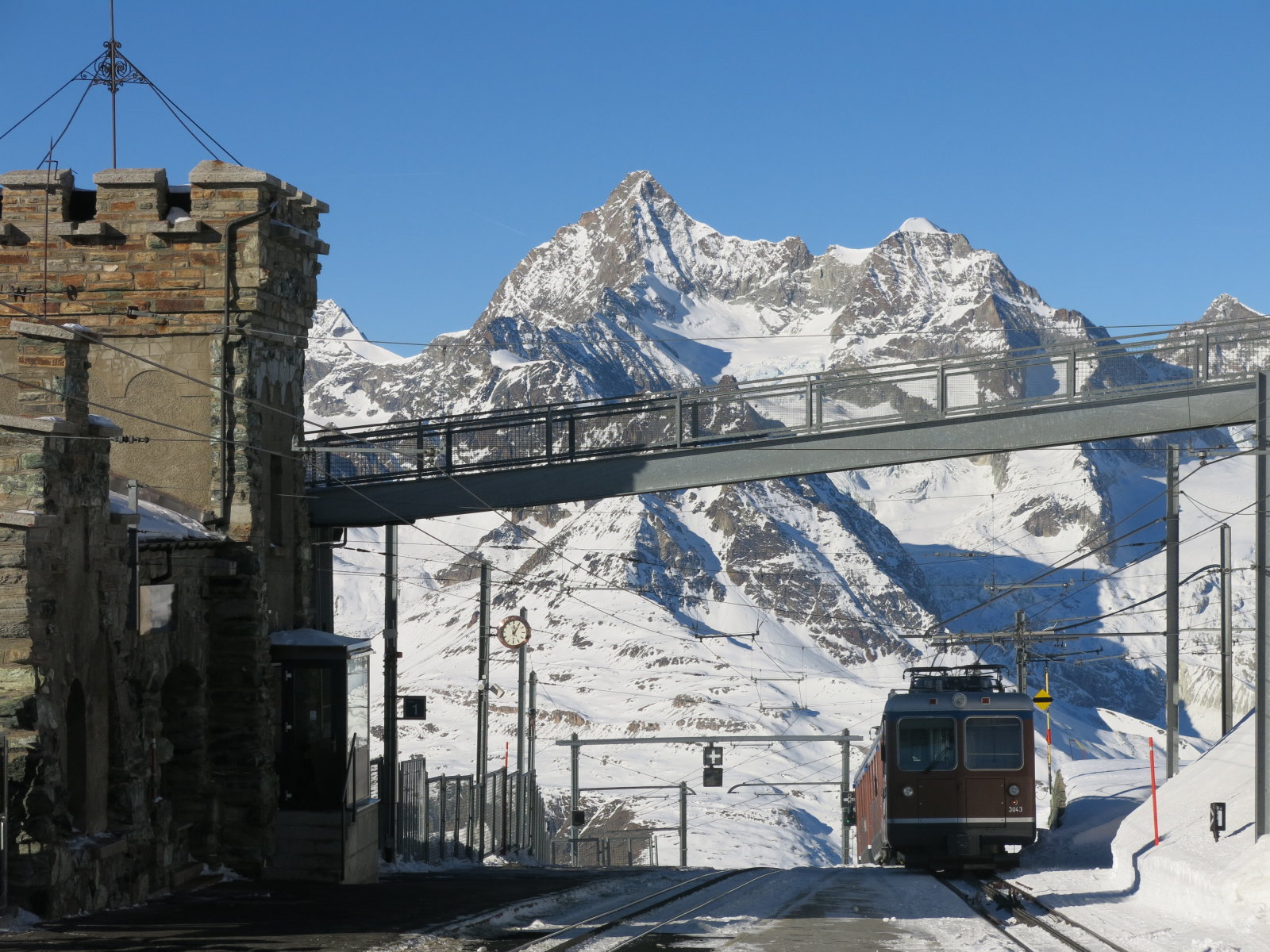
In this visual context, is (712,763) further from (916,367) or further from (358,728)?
(358,728)

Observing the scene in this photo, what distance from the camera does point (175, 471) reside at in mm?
23125

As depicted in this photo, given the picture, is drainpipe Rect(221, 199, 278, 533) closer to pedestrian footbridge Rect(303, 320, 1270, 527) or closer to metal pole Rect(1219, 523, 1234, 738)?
pedestrian footbridge Rect(303, 320, 1270, 527)

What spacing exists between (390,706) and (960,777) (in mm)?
10473

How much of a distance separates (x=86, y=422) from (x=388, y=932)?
6.49 m

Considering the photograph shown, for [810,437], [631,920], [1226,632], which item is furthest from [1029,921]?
[1226,632]

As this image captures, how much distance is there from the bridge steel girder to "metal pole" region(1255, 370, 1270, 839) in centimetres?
667

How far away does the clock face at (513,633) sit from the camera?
40.6m

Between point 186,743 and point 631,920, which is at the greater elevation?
point 186,743

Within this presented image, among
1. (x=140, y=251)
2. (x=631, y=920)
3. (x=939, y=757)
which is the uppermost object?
(x=140, y=251)

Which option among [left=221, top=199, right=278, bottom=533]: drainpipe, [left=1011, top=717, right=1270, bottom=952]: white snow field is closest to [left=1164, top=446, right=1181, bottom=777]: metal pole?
[left=1011, top=717, right=1270, bottom=952]: white snow field

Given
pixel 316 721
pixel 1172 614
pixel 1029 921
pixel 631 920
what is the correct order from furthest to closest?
1. pixel 1172 614
2. pixel 316 721
3. pixel 1029 921
4. pixel 631 920

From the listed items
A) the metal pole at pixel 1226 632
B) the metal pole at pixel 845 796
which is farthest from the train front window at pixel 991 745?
the metal pole at pixel 845 796

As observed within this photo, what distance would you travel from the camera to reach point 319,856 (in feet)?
72.1

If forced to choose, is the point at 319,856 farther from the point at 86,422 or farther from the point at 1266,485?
the point at 1266,485
